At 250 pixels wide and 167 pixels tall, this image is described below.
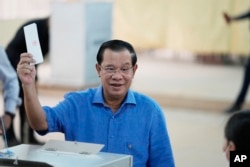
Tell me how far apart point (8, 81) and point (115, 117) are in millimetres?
1649

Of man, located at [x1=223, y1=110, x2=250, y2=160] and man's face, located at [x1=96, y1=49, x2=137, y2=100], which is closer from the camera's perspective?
man, located at [x1=223, y1=110, x2=250, y2=160]

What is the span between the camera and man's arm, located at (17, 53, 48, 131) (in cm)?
268

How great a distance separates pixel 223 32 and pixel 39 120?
8789mm

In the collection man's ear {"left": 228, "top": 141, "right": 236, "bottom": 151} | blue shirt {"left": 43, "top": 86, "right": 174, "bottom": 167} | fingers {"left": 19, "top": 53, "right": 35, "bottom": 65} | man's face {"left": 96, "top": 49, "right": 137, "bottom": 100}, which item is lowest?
blue shirt {"left": 43, "top": 86, "right": 174, "bottom": 167}

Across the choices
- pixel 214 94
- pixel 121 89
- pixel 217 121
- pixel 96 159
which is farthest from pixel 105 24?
pixel 96 159

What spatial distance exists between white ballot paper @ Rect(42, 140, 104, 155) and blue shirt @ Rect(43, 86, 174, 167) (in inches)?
22.0

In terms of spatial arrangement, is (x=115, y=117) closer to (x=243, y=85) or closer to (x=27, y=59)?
(x=27, y=59)

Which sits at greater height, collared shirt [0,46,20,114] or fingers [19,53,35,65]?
fingers [19,53,35,65]

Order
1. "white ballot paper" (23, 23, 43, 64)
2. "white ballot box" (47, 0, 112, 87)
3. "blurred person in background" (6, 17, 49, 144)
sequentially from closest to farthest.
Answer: "white ballot paper" (23, 23, 43, 64), "blurred person in background" (6, 17, 49, 144), "white ballot box" (47, 0, 112, 87)

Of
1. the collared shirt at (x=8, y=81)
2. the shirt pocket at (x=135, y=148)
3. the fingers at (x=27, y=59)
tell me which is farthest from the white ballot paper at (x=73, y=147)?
the collared shirt at (x=8, y=81)

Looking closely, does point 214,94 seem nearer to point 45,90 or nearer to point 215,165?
point 45,90

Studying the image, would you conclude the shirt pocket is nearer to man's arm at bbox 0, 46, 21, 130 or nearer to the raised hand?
the raised hand

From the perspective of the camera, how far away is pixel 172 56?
49.1 feet

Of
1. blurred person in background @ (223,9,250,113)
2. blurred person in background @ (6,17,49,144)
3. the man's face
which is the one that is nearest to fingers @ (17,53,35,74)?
the man's face
